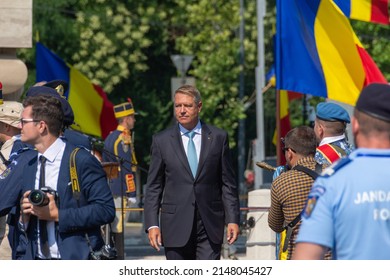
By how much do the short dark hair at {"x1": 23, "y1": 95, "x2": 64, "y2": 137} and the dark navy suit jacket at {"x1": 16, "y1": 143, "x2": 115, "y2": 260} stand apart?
0.44ft

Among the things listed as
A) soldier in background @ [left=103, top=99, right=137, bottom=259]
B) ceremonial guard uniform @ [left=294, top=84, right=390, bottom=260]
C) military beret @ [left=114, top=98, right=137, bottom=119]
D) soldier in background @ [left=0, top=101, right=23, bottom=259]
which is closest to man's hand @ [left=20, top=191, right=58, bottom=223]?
soldier in background @ [left=0, top=101, right=23, bottom=259]

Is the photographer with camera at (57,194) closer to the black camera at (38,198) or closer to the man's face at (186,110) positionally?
the black camera at (38,198)

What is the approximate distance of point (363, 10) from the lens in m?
15.1

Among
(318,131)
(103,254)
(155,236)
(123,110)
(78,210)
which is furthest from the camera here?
(123,110)

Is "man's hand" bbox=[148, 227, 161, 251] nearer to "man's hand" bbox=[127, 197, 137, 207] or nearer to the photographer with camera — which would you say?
the photographer with camera

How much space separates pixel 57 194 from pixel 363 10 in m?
8.39

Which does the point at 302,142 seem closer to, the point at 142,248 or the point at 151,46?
the point at 142,248

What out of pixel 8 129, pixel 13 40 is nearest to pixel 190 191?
pixel 8 129

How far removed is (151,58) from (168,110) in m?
2.39

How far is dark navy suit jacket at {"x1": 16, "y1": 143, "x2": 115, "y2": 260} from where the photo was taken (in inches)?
287

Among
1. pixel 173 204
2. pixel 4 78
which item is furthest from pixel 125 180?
pixel 173 204
